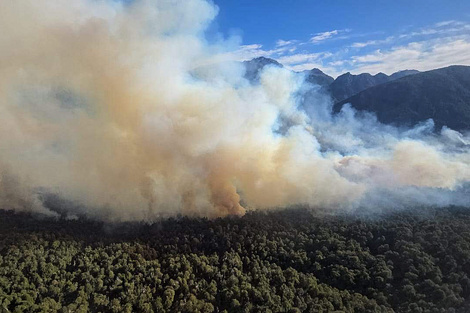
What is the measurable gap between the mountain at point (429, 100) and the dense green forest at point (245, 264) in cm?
10457

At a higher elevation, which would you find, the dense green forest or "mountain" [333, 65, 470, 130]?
"mountain" [333, 65, 470, 130]

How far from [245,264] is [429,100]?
147458 mm

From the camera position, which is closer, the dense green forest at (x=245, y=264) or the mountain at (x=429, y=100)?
the dense green forest at (x=245, y=264)

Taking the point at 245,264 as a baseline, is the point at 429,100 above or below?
above

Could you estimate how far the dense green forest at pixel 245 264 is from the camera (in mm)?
50031

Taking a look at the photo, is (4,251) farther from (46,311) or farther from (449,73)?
(449,73)

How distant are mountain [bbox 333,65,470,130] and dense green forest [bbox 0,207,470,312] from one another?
10457cm

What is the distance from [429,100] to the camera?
17388 cm

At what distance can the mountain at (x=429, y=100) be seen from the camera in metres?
161

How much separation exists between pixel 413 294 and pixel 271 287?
698 inches

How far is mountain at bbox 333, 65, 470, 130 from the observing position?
161125mm

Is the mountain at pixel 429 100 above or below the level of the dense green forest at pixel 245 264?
above

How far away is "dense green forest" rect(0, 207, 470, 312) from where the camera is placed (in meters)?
50.0

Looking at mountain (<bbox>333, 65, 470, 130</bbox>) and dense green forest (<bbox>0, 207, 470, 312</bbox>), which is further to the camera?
mountain (<bbox>333, 65, 470, 130</bbox>)
